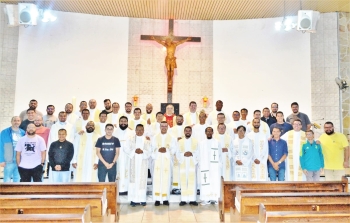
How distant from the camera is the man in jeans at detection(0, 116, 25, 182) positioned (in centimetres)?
563

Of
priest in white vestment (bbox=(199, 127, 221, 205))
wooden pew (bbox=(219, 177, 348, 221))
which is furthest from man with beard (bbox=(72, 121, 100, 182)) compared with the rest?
wooden pew (bbox=(219, 177, 348, 221))

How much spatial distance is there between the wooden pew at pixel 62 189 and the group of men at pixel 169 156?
1233 millimetres

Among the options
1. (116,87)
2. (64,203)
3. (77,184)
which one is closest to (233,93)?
(116,87)

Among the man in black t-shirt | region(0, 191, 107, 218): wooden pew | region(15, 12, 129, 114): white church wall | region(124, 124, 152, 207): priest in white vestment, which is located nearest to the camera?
region(0, 191, 107, 218): wooden pew

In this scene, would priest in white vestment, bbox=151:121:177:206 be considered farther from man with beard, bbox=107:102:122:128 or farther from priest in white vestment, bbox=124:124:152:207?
man with beard, bbox=107:102:122:128

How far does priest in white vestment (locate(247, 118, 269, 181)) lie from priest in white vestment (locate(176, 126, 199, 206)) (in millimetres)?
1071

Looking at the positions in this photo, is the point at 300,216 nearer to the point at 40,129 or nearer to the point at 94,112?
the point at 40,129

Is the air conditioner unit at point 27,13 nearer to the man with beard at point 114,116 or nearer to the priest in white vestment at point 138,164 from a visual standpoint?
the man with beard at point 114,116

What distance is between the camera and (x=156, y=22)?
945 cm

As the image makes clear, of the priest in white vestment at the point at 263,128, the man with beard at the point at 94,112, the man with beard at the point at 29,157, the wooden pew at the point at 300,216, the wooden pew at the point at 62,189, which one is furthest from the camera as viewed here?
the man with beard at the point at 94,112

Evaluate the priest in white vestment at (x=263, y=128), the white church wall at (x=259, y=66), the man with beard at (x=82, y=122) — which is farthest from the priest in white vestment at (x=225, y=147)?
the white church wall at (x=259, y=66)

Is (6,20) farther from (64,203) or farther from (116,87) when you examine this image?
(64,203)

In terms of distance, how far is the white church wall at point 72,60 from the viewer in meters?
8.73

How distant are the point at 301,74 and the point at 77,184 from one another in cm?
684
